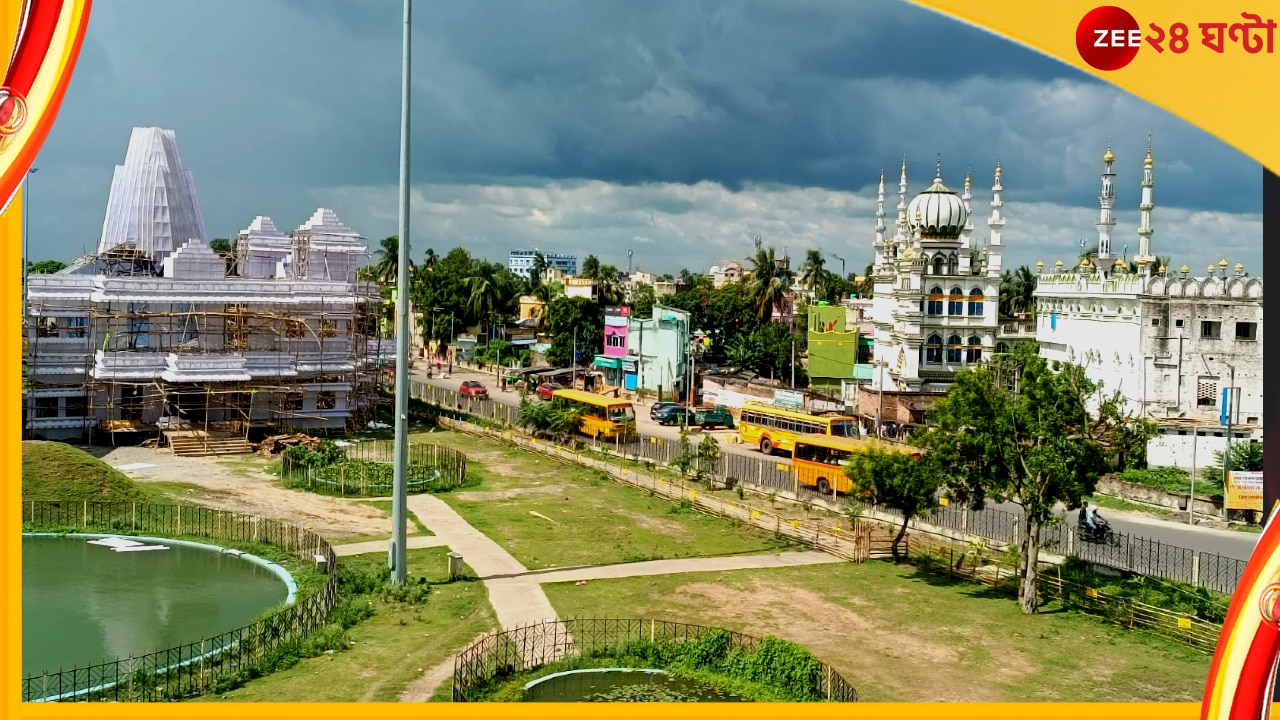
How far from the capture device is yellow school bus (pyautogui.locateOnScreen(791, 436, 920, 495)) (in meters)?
30.7

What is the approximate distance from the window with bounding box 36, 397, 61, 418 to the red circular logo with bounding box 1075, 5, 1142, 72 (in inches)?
1481

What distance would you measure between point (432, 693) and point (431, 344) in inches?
2549

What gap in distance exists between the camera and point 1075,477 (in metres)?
19.5

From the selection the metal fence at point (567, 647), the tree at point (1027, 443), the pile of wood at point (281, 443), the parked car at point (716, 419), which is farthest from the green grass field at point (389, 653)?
the parked car at point (716, 419)

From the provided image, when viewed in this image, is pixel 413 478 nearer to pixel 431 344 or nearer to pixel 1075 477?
pixel 1075 477

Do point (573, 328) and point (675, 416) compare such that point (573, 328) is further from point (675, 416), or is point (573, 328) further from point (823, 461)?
point (823, 461)

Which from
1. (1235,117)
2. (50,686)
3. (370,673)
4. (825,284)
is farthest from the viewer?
(825,284)

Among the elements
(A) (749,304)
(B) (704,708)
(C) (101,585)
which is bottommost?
(C) (101,585)

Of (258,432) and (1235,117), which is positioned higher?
(1235,117)

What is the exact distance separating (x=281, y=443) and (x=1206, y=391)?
32140mm

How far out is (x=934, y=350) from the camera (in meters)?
46.2

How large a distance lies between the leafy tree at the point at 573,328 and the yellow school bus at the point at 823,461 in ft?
108

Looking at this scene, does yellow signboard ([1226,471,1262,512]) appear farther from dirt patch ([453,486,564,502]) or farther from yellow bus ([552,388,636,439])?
yellow bus ([552,388,636,439])

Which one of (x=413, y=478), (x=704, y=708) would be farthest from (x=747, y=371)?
(x=704, y=708)
